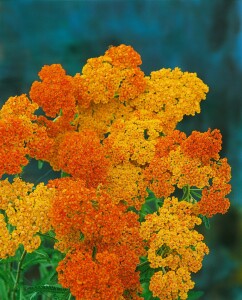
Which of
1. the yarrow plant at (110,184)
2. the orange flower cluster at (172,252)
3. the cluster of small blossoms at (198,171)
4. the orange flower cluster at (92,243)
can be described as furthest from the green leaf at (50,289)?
the cluster of small blossoms at (198,171)

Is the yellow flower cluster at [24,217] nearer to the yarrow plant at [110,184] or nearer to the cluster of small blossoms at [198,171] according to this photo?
the yarrow plant at [110,184]

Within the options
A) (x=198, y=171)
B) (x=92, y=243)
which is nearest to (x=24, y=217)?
(x=92, y=243)

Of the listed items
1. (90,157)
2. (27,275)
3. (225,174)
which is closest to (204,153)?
(225,174)

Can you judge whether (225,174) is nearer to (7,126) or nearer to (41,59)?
(7,126)

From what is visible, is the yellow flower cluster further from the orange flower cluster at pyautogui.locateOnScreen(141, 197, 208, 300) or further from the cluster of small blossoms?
the cluster of small blossoms

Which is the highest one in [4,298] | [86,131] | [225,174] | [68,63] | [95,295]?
[68,63]
